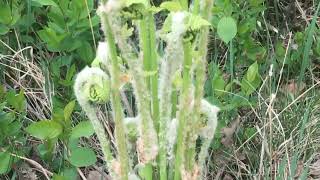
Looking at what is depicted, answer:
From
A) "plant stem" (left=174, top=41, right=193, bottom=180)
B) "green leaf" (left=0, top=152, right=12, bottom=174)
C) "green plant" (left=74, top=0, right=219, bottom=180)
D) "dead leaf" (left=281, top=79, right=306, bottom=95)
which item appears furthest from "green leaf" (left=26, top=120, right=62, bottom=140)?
"dead leaf" (left=281, top=79, right=306, bottom=95)

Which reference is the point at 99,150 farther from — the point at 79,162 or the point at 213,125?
the point at 213,125

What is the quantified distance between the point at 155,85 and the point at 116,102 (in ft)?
0.38

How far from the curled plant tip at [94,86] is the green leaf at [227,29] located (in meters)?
0.64

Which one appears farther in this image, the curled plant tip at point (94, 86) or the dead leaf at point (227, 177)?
the dead leaf at point (227, 177)

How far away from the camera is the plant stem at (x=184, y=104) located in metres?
1.13

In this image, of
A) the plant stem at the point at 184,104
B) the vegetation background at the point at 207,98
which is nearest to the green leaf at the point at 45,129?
the vegetation background at the point at 207,98

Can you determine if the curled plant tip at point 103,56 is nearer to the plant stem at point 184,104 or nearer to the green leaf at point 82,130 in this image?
the plant stem at point 184,104

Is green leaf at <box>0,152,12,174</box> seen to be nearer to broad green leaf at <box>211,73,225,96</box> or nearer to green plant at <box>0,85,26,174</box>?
green plant at <box>0,85,26,174</box>

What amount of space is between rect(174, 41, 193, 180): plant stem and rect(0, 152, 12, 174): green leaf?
1.90 feet

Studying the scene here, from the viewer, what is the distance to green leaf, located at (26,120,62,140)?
1549 millimetres

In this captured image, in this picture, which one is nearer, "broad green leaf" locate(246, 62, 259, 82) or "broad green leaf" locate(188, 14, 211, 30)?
"broad green leaf" locate(188, 14, 211, 30)

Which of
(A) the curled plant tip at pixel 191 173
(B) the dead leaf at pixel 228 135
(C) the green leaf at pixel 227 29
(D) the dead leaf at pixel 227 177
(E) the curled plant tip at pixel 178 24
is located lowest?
(D) the dead leaf at pixel 227 177

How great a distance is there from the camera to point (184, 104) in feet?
3.78

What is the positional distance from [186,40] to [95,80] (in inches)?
7.2
